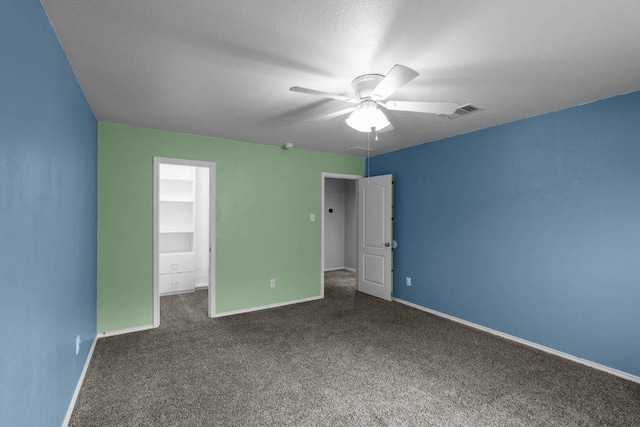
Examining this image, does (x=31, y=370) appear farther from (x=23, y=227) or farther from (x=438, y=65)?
(x=438, y=65)

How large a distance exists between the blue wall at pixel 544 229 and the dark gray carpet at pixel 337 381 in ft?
1.28

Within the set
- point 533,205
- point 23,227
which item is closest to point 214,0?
point 23,227

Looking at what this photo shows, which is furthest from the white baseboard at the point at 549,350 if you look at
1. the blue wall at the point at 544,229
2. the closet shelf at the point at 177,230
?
the closet shelf at the point at 177,230

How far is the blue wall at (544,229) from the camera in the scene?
2746 mm

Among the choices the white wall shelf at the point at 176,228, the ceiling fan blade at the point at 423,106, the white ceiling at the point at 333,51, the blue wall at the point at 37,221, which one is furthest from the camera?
the white wall shelf at the point at 176,228

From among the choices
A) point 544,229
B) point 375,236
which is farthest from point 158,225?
point 544,229

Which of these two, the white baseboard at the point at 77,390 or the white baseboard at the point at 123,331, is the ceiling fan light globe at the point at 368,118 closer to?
the white baseboard at the point at 77,390

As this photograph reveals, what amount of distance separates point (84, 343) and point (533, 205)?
178 inches

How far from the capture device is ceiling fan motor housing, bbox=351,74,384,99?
2277 mm

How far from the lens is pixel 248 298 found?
4484mm

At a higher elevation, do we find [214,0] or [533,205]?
[214,0]

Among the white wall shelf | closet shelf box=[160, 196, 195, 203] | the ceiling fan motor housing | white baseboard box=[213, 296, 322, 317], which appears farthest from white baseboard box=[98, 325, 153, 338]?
the ceiling fan motor housing

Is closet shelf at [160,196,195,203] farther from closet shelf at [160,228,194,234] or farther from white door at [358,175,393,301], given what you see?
white door at [358,175,393,301]

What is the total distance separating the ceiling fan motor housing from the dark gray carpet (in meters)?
2.29
